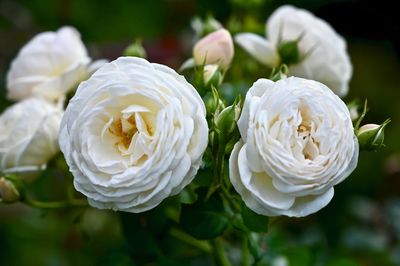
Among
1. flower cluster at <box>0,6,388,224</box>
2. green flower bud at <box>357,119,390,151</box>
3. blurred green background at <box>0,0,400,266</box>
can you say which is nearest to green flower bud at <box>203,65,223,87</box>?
flower cluster at <box>0,6,388,224</box>

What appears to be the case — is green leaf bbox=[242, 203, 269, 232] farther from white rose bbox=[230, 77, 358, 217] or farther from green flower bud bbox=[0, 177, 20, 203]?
green flower bud bbox=[0, 177, 20, 203]

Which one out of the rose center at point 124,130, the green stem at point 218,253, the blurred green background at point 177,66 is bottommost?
the blurred green background at point 177,66

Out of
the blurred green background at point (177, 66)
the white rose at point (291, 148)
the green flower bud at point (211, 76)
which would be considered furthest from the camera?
the blurred green background at point (177, 66)

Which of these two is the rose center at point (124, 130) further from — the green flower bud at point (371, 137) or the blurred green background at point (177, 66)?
the blurred green background at point (177, 66)

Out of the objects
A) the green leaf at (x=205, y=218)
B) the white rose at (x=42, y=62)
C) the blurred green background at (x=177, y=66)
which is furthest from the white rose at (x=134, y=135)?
the blurred green background at (x=177, y=66)

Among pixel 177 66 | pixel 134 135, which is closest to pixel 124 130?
pixel 134 135

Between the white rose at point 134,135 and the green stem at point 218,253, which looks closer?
the white rose at point 134,135
